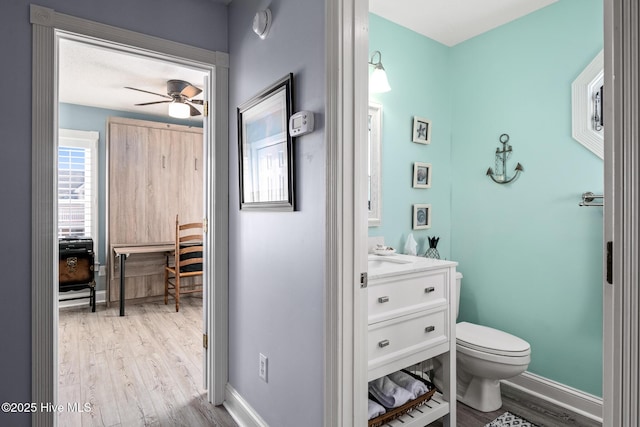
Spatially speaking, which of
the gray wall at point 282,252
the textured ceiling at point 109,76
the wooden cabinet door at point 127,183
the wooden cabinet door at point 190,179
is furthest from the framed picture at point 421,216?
the wooden cabinet door at point 127,183

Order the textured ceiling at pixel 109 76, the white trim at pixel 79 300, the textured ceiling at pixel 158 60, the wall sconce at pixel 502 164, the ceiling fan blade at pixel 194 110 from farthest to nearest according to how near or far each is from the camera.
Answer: the white trim at pixel 79 300 < the ceiling fan blade at pixel 194 110 < the textured ceiling at pixel 109 76 < the wall sconce at pixel 502 164 < the textured ceiling at pixel 158 60

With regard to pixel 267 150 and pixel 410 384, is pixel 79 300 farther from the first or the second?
pixel 410 384

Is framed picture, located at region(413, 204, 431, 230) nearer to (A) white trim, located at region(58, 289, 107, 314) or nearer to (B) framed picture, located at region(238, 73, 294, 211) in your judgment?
(B) framed picture, located at region(238, 73, 294, 211)

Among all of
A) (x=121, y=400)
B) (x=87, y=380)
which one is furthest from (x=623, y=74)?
(x=87, y=380)

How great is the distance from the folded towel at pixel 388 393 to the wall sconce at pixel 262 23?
1846mm

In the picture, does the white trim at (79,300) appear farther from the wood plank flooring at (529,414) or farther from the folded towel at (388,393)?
the wood plank flooring at (529,414)

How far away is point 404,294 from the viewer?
1726 millimetres

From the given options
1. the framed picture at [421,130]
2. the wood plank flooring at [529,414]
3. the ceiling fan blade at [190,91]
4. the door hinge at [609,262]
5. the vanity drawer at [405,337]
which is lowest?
the wood plank flooring at [529,414]

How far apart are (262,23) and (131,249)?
11.4 feet

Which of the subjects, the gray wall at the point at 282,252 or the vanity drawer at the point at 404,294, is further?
the vanity drawer at the point at 404,294

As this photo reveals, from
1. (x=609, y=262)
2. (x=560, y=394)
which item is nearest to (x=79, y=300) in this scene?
(x=560, y=394)

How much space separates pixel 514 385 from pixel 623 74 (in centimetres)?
229

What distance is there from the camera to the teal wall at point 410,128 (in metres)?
2.49

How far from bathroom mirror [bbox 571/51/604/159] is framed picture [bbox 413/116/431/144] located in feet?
2.93
